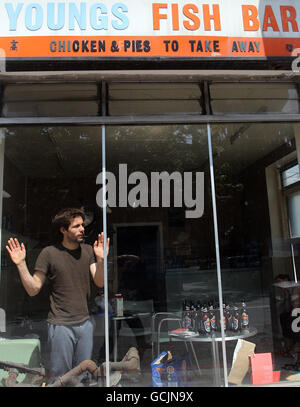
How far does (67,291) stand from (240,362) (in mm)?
1975

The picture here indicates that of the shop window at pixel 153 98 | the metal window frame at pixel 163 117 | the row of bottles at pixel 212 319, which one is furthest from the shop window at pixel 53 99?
the row of bottles at pixel 212 319

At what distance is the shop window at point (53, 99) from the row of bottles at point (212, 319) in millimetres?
2621

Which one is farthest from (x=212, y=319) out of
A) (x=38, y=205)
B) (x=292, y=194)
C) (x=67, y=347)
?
(x=38, y=205)

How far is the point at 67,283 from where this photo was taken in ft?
11.5

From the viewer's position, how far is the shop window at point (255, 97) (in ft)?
13.0

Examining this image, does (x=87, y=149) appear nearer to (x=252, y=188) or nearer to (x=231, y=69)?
(x=231, y=69)

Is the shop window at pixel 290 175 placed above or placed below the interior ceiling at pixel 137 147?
below

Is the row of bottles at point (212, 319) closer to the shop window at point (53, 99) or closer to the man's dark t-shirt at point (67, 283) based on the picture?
the man's dark t-shirt at point (67, 283)

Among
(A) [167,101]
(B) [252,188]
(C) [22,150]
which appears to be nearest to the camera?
(A) [167,101]
